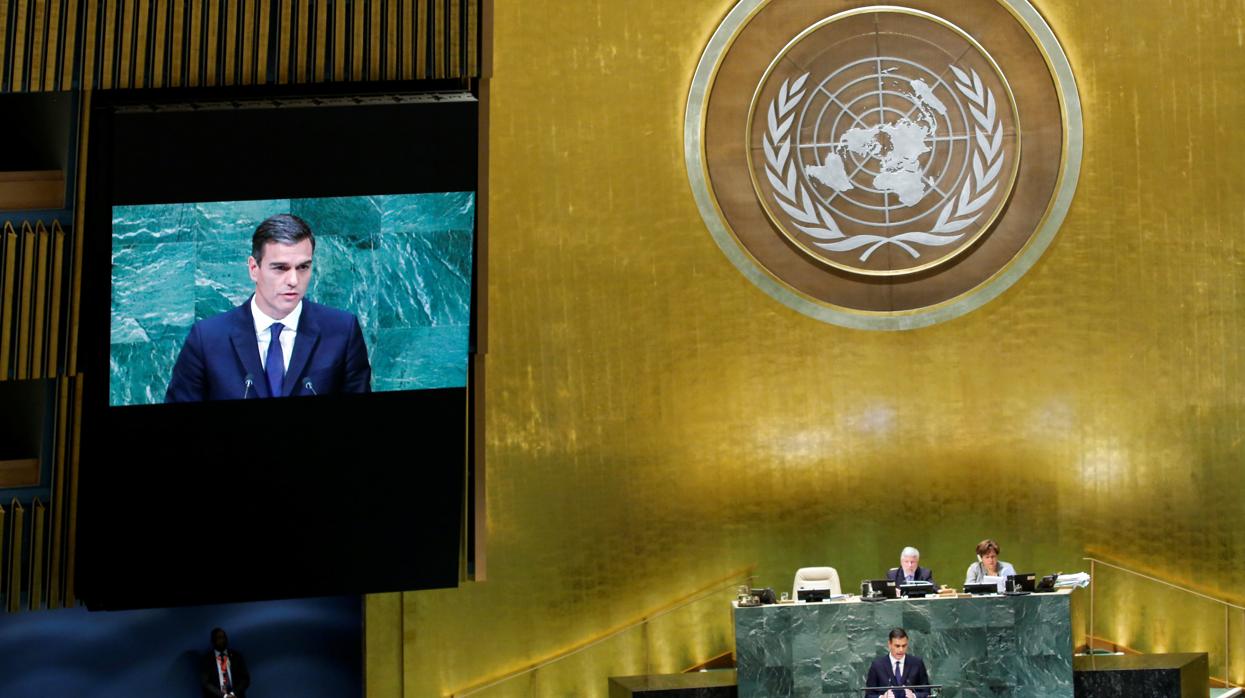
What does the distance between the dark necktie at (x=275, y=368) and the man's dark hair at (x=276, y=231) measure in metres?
0.56

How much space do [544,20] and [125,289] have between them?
Answer: 3625 mm

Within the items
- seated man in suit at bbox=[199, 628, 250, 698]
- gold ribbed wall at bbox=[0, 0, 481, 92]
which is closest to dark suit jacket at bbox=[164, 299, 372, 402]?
gold ribbed wall at bbox=[0, 0, 481, 92]

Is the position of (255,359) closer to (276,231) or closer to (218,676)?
(276,231)

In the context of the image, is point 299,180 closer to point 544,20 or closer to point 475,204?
point 475,204

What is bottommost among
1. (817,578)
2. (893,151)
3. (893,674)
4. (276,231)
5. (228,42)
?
(893,674)

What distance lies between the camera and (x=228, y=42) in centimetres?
1002

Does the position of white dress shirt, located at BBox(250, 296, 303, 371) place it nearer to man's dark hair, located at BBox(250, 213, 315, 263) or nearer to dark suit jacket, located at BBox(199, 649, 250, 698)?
man's dark hair, located at BBox(250, 213, 315, 263)

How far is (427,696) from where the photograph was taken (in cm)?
1094

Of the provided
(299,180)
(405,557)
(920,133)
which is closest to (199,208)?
(299,180)

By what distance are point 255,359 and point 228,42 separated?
2053 mm

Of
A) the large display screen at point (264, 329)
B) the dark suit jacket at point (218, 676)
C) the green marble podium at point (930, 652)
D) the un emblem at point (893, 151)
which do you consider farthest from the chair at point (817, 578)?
the dark suit jacket at point (218, 676)

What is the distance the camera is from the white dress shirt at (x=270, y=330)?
991 cm

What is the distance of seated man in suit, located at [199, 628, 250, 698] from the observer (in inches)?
420

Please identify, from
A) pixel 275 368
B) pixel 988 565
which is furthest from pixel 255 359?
pixel 988 565
